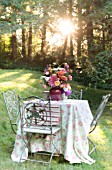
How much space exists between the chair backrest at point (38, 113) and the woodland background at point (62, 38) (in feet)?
11.8

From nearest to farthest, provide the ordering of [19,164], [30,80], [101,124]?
[19,164]
[101,124]
[30,80]

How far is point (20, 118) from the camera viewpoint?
12.3 ft

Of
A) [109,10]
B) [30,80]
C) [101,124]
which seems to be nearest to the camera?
[101,124]

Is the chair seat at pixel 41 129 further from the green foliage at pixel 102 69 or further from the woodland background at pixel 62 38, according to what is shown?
the green foliage at pixel 102 69

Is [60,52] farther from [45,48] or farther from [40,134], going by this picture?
[40,134]

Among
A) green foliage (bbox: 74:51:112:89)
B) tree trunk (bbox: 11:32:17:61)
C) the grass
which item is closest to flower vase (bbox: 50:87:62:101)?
the grass

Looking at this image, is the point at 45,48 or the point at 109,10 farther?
the point at 45,48

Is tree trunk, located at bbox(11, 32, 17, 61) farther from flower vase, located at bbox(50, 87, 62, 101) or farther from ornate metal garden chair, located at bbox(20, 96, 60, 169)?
ornate metal garden chair, located at bbox(20, 96, 60, 169)

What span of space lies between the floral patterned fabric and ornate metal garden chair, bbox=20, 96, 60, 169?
0.06 metres

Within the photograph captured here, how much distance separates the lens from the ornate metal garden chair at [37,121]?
362cm

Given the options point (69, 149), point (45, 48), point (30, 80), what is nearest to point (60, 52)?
point (45, 48)

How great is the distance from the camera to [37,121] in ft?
12.4

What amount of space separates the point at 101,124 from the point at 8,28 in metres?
3.34

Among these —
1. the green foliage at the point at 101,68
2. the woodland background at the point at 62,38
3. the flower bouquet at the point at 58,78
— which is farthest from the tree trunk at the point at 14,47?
the flower bouquet at the point at 58,78
